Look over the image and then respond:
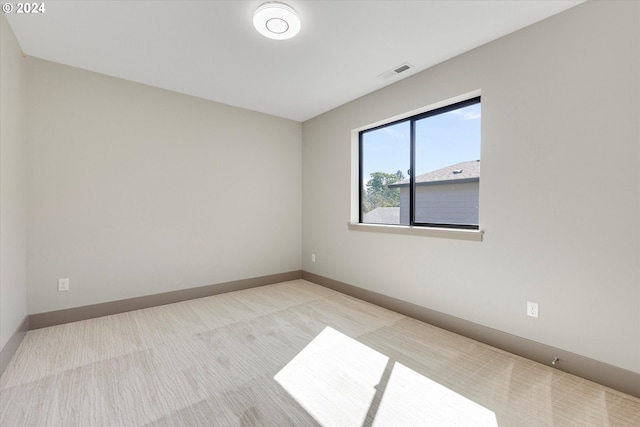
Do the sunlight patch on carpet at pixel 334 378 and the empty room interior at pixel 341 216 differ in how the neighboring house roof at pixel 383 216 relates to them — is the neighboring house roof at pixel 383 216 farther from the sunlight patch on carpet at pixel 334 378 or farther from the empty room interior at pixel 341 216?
the sunlight patch on carpet at pixel 334 378

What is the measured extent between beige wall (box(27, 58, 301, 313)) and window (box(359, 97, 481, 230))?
155 cm

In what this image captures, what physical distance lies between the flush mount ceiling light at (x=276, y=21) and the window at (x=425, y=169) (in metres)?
1.63

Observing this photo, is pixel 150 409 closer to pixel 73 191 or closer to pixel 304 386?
pixel 304 386

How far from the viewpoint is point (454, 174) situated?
275 centimetres

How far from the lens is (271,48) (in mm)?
2443

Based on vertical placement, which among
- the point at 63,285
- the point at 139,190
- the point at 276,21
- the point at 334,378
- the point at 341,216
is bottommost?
the point at 334,378

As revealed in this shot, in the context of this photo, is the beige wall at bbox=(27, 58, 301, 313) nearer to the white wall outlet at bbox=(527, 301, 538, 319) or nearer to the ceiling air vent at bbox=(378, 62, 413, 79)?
the ceiling air vent at bbox=(378, 62, 413, 79)

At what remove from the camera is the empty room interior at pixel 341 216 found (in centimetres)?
173

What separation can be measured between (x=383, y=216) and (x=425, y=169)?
2.60ft

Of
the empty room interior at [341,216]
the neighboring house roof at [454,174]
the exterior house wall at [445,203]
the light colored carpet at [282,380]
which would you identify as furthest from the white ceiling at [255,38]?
the light colored carpet at [282,380]

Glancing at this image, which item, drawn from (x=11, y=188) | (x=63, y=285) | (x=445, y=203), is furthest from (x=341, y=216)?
(x=11, y=188)

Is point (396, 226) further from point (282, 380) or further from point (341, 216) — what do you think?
point (282, 380)

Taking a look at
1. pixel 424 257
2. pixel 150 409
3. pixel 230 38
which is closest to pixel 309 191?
pixel 424 257

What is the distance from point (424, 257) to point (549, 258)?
1.02 metres
